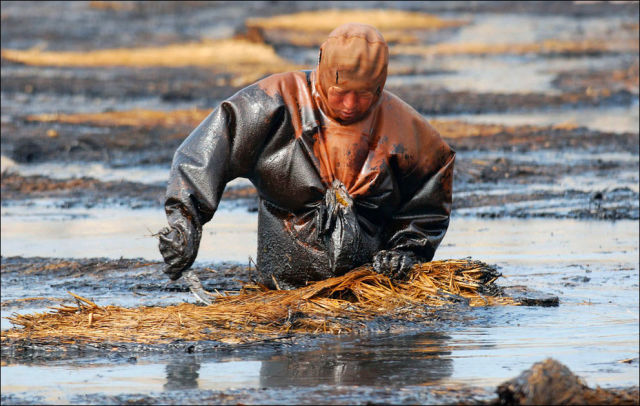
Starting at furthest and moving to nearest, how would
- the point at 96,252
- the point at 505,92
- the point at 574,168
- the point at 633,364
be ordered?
the point at 505,92 < the point at 574,168 < the point at 96,252 < the point at 633,364

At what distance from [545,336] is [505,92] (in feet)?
50.4

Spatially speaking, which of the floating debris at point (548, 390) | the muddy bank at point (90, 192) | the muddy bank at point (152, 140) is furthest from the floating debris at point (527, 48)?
the floating debris at point (548, 390)

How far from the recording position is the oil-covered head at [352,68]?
7309mm

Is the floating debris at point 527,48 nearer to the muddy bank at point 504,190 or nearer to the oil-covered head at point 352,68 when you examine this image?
the muddy bank at point 504,190

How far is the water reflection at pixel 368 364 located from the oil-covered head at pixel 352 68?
4.32 ft

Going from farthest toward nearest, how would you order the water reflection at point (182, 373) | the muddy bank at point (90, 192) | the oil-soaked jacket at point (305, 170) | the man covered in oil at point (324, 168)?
the muddy bank at point (90, 192)
the oil-soaked jacket at point (305, 170)
the man covered in oil at point (324, 168)
the water reflection at point (182, 373)

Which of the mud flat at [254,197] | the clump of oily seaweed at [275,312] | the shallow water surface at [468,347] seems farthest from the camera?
the clump of oily seaweed at [275,312]

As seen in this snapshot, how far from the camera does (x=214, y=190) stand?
7.54 metres

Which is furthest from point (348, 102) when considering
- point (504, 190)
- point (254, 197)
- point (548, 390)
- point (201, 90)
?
point (201, 90)

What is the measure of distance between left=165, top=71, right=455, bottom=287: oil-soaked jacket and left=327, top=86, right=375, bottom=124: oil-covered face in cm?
11

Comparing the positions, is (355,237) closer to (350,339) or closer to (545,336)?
(350,339)

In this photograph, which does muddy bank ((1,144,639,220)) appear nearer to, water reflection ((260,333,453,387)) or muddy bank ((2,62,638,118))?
muddy bank ((2,62,638,118))

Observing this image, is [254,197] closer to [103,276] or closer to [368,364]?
[103,276]

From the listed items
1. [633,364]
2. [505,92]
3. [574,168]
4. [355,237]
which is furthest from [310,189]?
[505,92]
